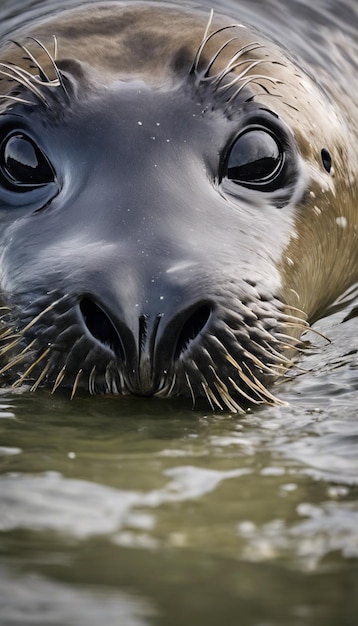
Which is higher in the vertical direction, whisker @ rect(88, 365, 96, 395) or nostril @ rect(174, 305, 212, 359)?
nostril @ rect(174, 305, 212, 359)

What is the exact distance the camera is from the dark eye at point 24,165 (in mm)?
3957

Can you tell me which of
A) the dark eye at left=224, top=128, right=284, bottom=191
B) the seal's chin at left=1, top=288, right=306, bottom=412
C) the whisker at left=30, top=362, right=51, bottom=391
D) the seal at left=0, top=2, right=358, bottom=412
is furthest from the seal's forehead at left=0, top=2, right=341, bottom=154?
the whisker at left=30, top=362, right=51, bottom=391

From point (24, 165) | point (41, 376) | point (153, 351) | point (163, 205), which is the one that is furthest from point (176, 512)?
point (24, 165)

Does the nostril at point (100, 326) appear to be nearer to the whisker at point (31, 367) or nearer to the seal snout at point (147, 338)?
the seal snout at point (147, 338)

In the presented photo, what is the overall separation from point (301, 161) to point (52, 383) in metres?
1.52

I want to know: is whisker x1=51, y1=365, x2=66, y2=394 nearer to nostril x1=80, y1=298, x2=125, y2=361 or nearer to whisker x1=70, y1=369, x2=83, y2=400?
whisker x1=70, y1=369, x2=83, y2=400

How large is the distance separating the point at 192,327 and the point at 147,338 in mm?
174

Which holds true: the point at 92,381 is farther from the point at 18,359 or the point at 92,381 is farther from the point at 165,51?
the point at 165,51

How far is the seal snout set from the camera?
3082mm

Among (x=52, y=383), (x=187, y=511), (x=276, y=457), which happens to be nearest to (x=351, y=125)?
(x=52, y=383)

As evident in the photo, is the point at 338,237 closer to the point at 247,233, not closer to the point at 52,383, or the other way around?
the point at 247,233

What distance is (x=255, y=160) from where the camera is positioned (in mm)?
4051

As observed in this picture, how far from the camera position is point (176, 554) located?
2037 mm

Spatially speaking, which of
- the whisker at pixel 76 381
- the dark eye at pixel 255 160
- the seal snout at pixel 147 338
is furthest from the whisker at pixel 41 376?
the dark eye at pixel 255 160
